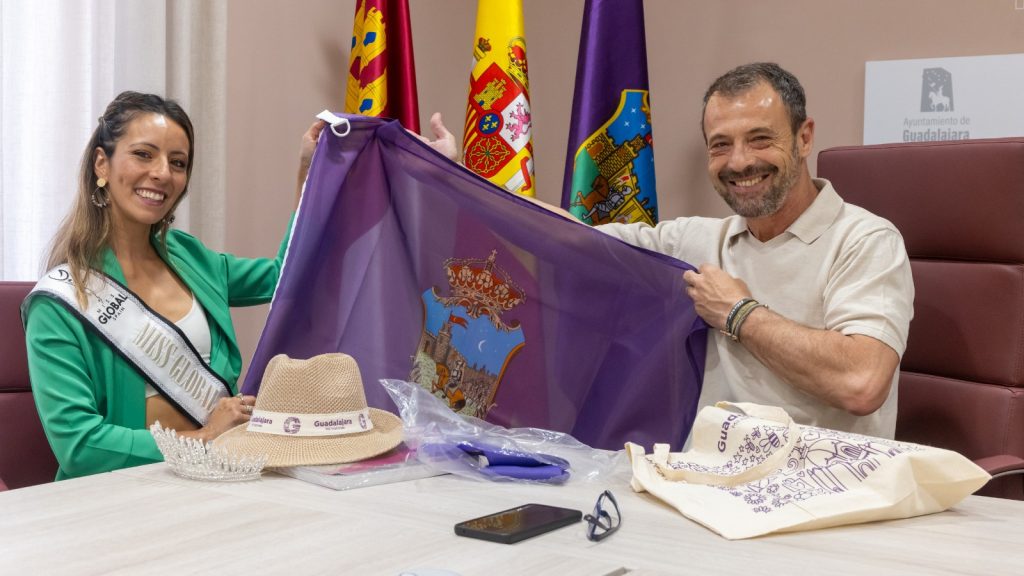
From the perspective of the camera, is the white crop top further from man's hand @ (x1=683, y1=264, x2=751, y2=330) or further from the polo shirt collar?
the polo shirt collar

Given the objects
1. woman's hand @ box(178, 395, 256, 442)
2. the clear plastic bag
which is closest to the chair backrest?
woman's hand @ box(178, 395, 256, 442)

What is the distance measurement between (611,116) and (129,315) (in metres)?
1.73

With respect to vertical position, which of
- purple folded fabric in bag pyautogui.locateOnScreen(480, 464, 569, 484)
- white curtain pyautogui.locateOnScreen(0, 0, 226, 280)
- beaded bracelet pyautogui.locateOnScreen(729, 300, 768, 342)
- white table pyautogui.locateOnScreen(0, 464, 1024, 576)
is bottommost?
white table pyautogui.locateOnScreen(0, 464, 1024, 576)

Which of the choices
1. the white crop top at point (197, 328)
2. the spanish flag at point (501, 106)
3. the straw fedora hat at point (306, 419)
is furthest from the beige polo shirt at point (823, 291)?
the spanish flag at point (501, 106)

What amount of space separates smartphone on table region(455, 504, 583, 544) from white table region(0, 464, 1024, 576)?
1cm

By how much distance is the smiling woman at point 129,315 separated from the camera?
1811 millimetres

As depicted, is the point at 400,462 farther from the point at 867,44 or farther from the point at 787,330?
the point at 867,44

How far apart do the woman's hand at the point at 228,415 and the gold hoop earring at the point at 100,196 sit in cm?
51

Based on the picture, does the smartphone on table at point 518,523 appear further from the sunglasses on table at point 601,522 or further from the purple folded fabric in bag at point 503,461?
the purple folded fabric in bag at point 503,461

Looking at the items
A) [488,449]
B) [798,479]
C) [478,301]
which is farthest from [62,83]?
[798,479]

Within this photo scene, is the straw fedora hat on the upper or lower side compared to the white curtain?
lower

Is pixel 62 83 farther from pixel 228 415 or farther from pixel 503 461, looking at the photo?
pixel 503 461

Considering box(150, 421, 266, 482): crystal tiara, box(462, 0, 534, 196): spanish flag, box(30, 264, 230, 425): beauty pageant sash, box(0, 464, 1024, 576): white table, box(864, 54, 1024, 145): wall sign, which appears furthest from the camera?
box(462, 0, 534, 196): spanish flag

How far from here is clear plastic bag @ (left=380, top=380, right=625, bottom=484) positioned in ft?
4.58
